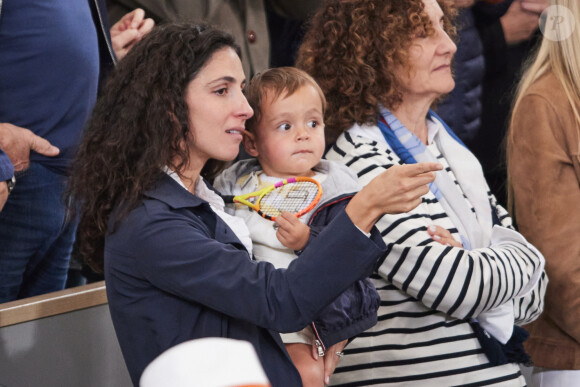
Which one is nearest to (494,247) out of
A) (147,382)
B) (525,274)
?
(525,274)

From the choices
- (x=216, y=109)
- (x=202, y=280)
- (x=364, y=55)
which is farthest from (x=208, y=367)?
(x=364, y=55)

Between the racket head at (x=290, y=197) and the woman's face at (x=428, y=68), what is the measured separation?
550 millimetres

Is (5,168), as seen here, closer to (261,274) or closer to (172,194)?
(172,194)

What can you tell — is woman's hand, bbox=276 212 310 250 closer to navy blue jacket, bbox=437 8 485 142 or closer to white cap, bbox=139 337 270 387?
white cap, bbox=139 337 270 387

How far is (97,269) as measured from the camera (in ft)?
5.34

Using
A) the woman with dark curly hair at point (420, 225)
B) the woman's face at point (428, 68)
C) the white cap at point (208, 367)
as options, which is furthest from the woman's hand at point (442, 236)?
the white cap at point (208, 367)

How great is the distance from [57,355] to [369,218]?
1109 mm

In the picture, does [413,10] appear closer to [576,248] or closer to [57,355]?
[576,248]

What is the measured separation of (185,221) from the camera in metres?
1.42

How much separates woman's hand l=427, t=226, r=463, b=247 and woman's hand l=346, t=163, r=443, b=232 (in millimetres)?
498

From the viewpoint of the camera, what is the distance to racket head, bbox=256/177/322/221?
1.65 metres

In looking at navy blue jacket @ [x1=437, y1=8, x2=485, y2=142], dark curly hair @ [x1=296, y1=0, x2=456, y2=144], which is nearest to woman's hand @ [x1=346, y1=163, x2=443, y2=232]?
dark curly hair @ [x1=296, y1=0, x2=456, y2=144]

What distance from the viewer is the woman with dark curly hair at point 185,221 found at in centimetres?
135

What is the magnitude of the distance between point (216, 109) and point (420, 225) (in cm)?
61
